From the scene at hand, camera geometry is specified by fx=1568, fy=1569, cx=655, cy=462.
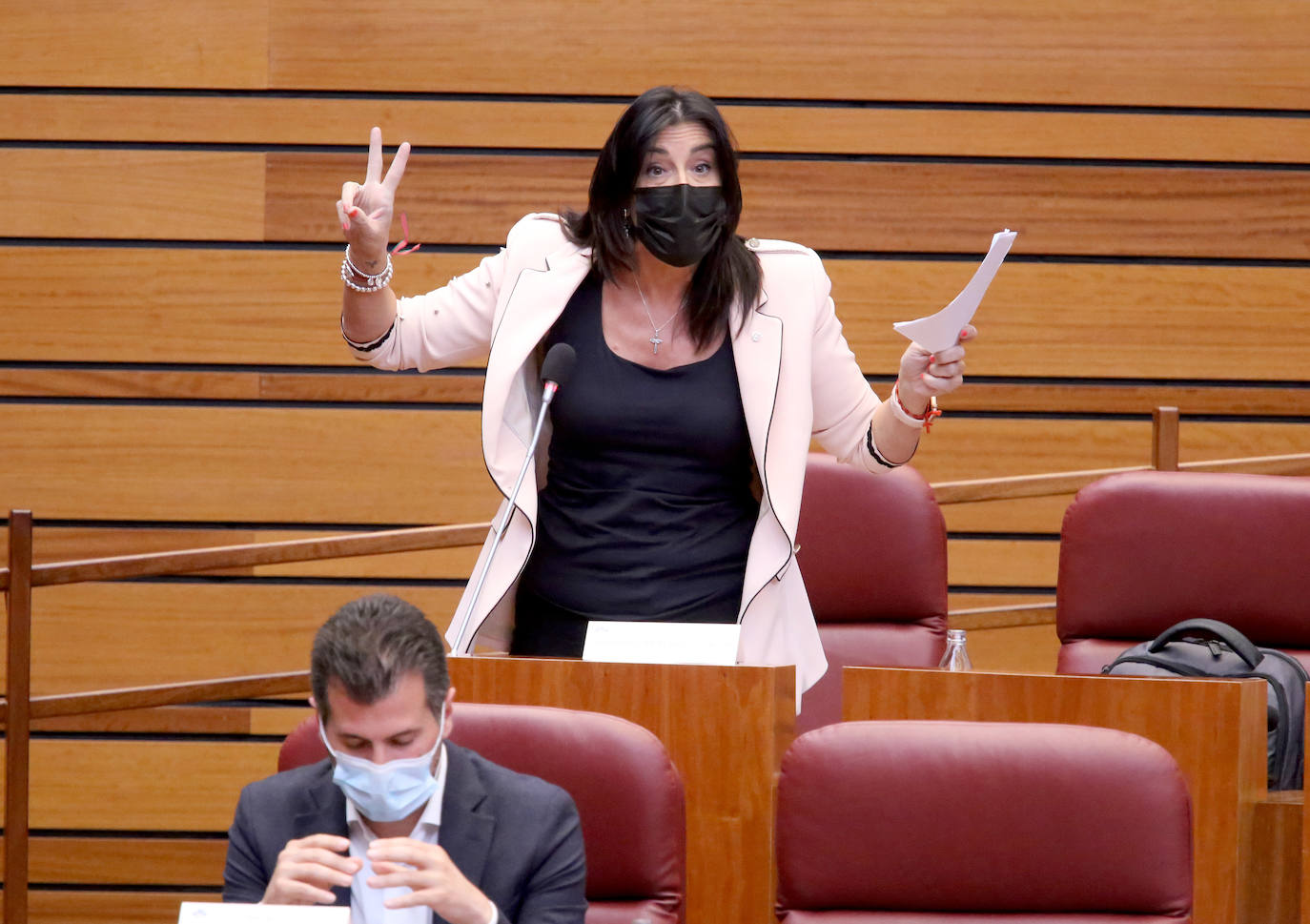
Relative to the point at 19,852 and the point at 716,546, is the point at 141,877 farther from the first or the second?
the point at 716,546

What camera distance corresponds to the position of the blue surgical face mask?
144 cm

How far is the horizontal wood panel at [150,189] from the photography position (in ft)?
12.5

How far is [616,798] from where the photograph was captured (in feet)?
5.16

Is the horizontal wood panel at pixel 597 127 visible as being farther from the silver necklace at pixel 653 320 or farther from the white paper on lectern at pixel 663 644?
the white paper on lectern at pixel 663 644

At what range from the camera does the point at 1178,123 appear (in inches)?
151

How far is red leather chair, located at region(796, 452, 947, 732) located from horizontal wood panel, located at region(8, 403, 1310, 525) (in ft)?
3.57

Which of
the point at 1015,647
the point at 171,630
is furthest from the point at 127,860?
the point at 1015,647

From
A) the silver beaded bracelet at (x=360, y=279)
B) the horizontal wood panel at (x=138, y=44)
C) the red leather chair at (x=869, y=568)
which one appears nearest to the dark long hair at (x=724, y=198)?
the silver beaded bracelet at (x=360, y=279)

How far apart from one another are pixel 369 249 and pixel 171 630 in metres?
2.06

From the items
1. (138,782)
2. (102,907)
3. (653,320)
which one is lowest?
(102,907)

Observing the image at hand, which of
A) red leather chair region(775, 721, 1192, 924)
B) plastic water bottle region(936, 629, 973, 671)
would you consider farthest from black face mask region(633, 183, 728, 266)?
red leather chair region(775, 721, 1192, 924)

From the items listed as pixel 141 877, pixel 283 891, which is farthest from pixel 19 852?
Result: pixel 283 891

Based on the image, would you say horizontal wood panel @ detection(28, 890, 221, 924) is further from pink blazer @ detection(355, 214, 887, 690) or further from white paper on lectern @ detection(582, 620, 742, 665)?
white paper on lectern @ detection(582, 620, 742, 665)

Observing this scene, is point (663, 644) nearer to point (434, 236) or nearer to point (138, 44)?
point (434, 236)
